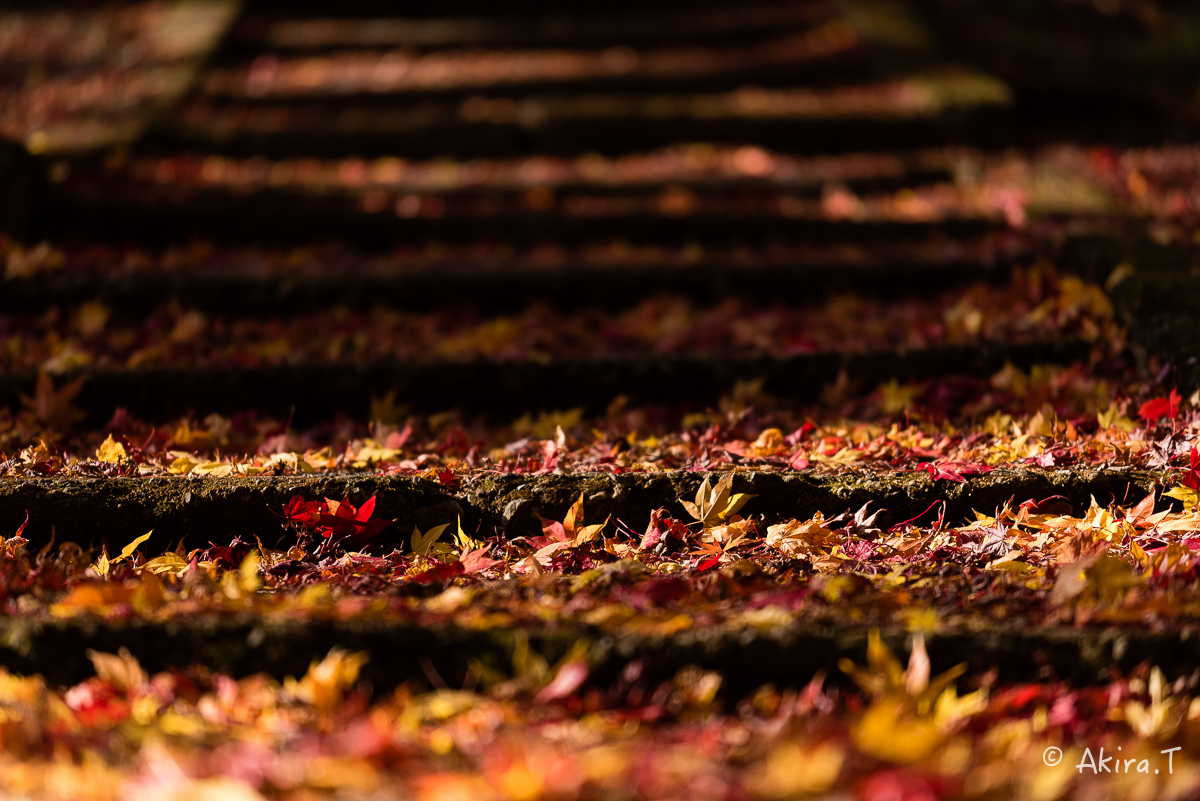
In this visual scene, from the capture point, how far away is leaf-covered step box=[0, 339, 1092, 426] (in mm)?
2504

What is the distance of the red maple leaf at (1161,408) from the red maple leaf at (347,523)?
1.86 m

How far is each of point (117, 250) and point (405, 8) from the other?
355cm

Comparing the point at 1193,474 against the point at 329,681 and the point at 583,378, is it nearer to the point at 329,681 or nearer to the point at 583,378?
the point at 583,378

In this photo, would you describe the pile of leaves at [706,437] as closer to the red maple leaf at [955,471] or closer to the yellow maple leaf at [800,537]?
the red maple leaf at [955,471]

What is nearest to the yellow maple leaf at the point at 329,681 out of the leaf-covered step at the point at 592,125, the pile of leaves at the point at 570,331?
the pile of leaves at the point at 570,331

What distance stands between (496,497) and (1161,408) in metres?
1.63

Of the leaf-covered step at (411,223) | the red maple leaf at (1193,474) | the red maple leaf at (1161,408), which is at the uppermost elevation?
the leaf-covered step at (411,223)

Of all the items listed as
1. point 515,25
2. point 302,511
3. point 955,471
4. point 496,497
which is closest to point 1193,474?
point 955,471

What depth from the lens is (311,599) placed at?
154 cm

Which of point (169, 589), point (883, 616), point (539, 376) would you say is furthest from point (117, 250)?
point (883, 616)

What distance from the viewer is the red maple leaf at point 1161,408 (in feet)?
6.84

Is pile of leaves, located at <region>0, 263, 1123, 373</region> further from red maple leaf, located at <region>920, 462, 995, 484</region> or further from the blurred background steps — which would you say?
red maple leaf, located at <region>920, 462, 995, 484</region>

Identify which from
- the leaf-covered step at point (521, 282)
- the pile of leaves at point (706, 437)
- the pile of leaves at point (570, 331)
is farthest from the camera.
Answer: the leaf-covered step at point (521, 282)

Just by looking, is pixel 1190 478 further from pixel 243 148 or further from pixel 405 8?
pixel 405 8
